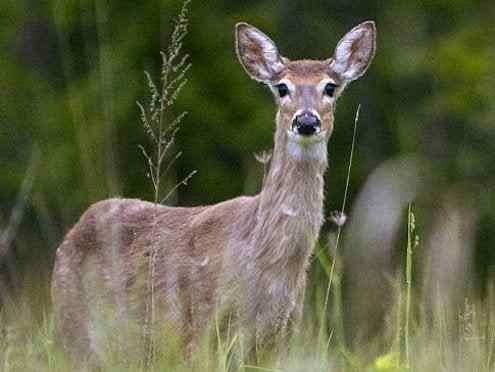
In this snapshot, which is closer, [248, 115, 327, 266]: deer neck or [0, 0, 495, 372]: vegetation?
[248, 115, 327, 266]: deer neck

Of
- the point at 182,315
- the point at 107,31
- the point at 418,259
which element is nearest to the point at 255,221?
the point at 182,315

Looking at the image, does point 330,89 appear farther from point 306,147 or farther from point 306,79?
point 306,147

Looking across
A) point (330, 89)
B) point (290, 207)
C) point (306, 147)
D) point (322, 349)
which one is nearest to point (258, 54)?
point (330, 89)

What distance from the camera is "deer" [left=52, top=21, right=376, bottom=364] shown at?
7.02 metres

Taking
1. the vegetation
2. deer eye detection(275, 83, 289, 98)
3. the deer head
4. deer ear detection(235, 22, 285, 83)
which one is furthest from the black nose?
the vegetation

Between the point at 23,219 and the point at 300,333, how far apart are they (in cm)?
677

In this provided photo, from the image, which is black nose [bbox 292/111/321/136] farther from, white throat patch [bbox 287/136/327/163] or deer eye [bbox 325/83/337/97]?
deer eye [bbox 325/83/337/97]

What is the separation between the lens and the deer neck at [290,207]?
23.4ft

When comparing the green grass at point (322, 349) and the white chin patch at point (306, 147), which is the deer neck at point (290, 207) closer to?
the white chin patch at point (306, 147)

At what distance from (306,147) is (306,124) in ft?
0.45

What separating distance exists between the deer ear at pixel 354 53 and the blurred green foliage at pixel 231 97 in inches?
167

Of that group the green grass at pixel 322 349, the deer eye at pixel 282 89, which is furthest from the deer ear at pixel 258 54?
the green grass at pixel 322 349

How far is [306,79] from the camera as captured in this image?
7.70 metres

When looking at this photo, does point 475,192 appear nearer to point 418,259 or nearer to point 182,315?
point 418,259
